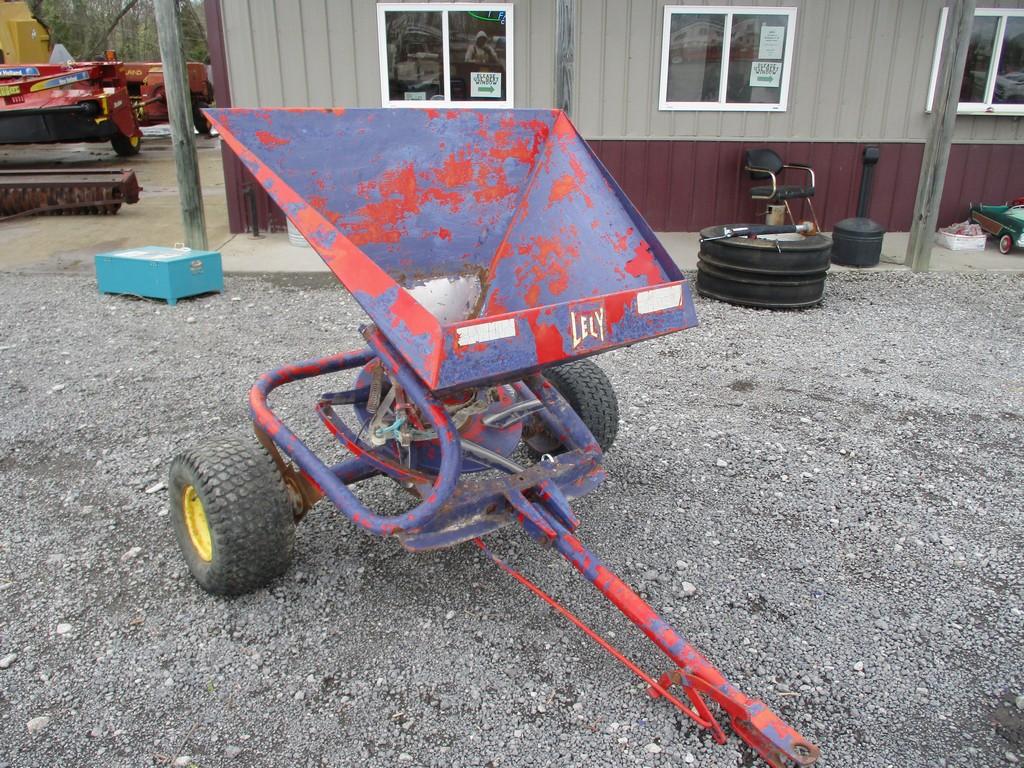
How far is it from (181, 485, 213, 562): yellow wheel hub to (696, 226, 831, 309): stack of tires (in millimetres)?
4606

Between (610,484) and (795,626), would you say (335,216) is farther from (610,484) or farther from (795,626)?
(795,626)

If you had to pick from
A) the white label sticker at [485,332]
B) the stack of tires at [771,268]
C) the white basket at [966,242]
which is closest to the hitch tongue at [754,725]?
the white label sticker at [485,332]

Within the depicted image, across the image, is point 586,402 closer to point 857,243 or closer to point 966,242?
point 857,243

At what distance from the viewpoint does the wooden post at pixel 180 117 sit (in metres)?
6.50

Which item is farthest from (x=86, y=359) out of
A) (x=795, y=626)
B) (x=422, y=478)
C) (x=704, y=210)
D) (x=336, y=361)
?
(x=704, y=210)

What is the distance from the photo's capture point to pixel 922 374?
495 cm

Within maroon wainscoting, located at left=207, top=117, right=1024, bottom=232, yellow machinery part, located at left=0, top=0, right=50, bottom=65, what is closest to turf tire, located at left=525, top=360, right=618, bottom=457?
maroon wainscoting, located at left=207, top=117, right=1024, bottom=232

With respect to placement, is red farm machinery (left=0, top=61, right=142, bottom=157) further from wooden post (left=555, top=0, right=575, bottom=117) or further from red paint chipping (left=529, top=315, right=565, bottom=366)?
red paint chipping (left=529, top=315, right=565, bottom=366)

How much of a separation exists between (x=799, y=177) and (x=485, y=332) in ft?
24.1

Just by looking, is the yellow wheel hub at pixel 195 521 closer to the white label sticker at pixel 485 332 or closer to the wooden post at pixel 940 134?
the white label sticker at pixel 485 332

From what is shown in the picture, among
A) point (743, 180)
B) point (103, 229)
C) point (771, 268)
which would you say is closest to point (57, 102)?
point (103, 229)

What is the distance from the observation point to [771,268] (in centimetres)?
614

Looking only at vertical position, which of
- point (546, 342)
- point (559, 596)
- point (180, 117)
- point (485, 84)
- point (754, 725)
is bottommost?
point (559, 596)

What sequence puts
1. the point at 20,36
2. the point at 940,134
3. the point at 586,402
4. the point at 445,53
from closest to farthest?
the point at 586,402, the point at 940,134, the point at 445,53, the point at 20,36
